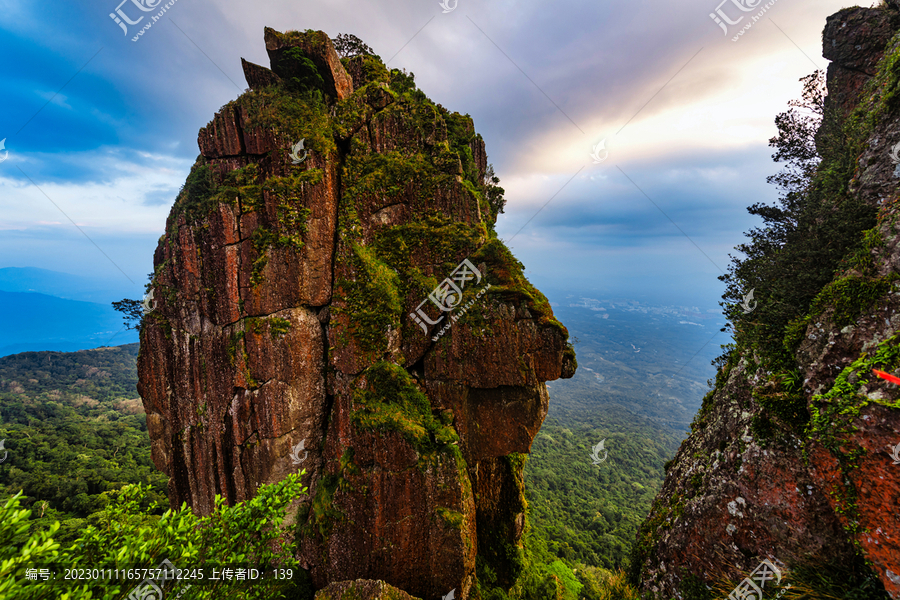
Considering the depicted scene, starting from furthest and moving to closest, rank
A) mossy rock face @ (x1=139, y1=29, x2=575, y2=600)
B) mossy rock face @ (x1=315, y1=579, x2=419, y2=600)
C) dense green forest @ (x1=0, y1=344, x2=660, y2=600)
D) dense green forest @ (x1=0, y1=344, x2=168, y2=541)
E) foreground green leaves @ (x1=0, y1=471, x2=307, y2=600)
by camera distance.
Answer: dense green forest @ (x1=0, y1=344, x2=168, y2=541)
dense green forest @ (x1=0, y1=344, x2=660, y2=600)
mossy rock face @ (x1=139, y1=29, x2=575, y2=600)
mossy rock face @ (x1=315, y1=579, x2=419, y2=600)
foreground green leaves @ (x1=0, y1=471, x2=307, y2=600)

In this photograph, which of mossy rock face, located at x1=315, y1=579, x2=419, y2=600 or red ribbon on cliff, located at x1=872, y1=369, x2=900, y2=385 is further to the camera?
mossy rock face, located at x1=315, y1=579, x2=419, y2=600

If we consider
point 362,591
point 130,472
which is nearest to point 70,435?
point 130,472

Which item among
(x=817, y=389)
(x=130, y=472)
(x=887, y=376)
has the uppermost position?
(x=887, y=376)

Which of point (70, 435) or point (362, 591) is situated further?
Answer: point (70, 435)

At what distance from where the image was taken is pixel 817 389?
747cm

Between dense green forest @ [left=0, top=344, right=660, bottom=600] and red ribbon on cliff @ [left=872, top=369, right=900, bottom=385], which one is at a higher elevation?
red ribbon on cliff @ [left=872, top=369, right=900, bottom=385]

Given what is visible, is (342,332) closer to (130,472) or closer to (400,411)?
(400,411)

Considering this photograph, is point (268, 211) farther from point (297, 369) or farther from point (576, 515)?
point (576, 515)

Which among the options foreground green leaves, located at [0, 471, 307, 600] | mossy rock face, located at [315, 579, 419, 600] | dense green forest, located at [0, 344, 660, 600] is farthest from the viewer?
dense green forest, located at [0, 344, 660, 600]

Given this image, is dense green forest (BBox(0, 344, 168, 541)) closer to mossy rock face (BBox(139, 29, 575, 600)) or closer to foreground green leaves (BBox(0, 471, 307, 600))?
foreground green leaves (BBox(0, 471, 307, 600))

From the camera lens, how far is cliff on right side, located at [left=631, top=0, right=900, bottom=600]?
6379 mm

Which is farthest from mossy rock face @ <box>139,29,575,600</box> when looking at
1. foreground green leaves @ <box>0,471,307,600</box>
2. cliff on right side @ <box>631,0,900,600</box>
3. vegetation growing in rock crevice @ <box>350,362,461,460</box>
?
cliff on right side @ <box>631,0,900,600</box>

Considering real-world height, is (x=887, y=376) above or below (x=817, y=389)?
above

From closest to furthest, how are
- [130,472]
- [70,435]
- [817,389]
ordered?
[817,389] → [130,472] → [70,435]
